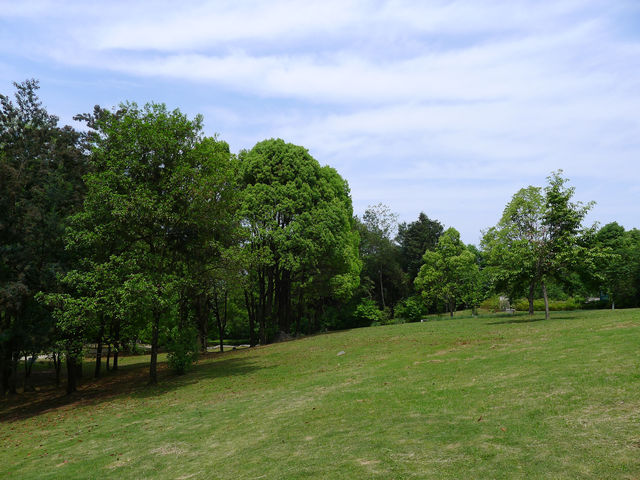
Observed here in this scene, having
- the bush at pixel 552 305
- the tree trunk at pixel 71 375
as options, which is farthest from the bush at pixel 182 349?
the bush at pixel 552 305

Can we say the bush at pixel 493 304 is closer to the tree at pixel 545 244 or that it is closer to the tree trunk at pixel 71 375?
the tree at pixel 545 244

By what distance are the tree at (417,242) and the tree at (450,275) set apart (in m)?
19.4

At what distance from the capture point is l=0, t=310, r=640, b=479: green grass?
710cm

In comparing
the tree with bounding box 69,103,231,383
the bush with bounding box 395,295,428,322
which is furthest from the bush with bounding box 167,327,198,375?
the bush with bounding box 395,295,428,322

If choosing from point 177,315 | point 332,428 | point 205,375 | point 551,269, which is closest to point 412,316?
point 551,269

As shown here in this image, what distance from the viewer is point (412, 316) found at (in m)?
50.3

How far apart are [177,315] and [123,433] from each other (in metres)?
18.3

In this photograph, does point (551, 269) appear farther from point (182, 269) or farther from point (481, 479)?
point (481, 479)

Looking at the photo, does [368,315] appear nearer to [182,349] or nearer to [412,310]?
[412,310]

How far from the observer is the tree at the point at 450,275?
1908 inches

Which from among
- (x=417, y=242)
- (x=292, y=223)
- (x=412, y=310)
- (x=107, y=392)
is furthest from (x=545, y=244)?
(x=417, y=242)

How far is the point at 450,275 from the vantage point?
4928 centimetres

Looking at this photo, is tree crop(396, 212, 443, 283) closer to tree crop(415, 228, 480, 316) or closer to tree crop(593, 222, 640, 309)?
tree crop(415, 228, 480, 316)

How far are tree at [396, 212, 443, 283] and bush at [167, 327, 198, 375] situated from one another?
167 ft
